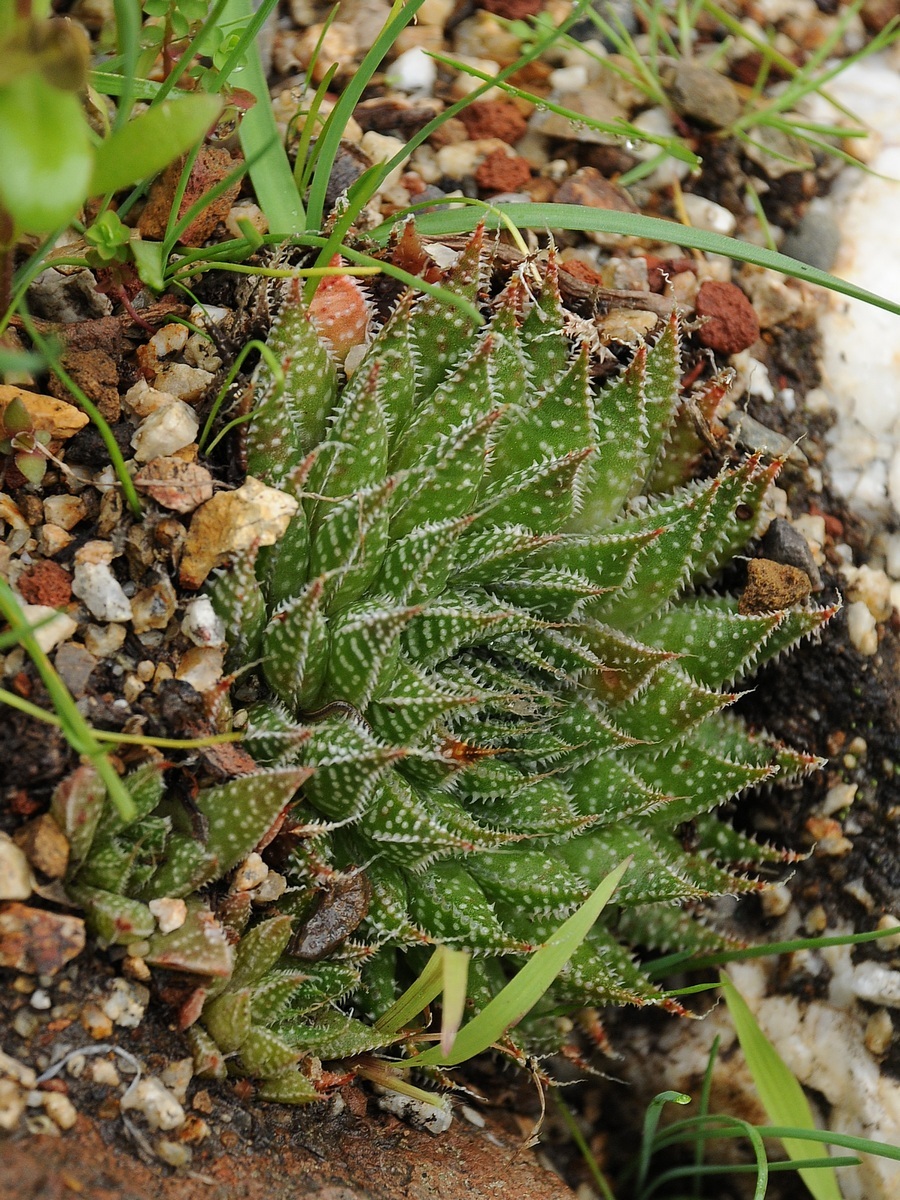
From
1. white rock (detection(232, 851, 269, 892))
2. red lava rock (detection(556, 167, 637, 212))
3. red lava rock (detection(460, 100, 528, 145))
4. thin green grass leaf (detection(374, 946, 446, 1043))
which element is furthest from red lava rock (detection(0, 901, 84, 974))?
red lava rock (detection(460, 100, 528, 145))

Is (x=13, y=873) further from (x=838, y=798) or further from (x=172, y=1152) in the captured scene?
(x=838, y=798)

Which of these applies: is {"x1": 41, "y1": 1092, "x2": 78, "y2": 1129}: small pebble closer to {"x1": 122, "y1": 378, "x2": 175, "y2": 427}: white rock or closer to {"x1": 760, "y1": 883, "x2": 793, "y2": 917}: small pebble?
{"x1": 122, "y1": 378, "x2": 175, "y2": 427}: white rock

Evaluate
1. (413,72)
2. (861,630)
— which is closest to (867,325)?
(861,630)

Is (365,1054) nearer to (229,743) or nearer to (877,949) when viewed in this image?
(229,743)

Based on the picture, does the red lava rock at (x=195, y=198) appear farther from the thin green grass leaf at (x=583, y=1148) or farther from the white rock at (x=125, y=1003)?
the thin green grass leaf at (x=583, y=1148)

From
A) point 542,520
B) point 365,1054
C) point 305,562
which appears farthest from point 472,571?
point 365,1054
